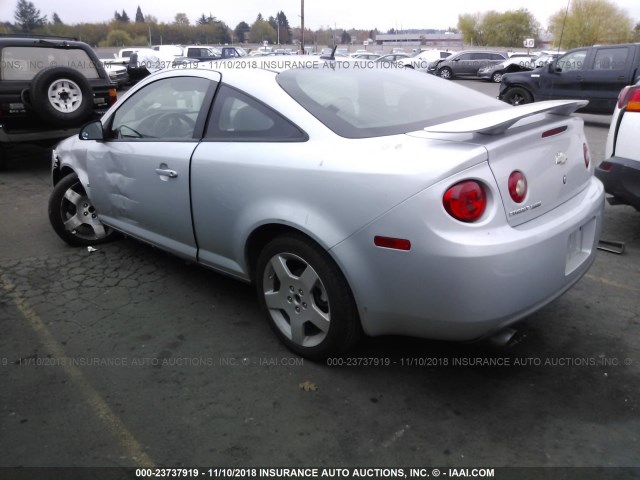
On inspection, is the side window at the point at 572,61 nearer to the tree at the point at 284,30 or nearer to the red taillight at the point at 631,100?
the red taillight at the point at 631,100

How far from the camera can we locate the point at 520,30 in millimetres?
76375

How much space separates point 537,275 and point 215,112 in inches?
78.6

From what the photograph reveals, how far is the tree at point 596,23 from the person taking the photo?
2527 inches

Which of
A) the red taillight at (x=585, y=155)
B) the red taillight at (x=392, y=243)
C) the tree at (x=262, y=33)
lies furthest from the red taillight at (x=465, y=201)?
the tree at (x=262, y=33)

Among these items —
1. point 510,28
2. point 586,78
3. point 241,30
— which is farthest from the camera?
point 241,30

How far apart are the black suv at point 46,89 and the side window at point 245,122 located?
173 inches

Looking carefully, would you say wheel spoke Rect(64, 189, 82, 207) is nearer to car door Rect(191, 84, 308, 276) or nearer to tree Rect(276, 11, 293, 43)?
car door Rect(191, 84, 308, 276)

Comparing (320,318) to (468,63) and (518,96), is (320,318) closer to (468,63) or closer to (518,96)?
(518,96)

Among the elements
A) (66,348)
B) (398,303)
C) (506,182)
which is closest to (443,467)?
(398,303)

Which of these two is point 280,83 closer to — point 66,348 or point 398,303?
point 398,303

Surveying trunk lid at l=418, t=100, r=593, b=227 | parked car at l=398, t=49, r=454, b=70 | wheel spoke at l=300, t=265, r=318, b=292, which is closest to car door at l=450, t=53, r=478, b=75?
parked car at l=398, t=49, r=454, b=70

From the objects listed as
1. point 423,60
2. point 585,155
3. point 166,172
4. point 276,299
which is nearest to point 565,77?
point 585,155

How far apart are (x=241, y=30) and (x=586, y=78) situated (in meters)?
106

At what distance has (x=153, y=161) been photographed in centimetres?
336
